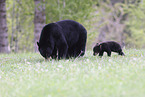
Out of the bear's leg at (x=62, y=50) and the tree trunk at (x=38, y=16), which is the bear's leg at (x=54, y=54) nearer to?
the bear's leg at (x=62, y=50)

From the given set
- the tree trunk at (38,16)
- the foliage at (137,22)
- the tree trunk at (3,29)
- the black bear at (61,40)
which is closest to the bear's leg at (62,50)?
the black bear at (61,40)

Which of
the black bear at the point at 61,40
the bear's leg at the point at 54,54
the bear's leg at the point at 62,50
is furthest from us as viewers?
the bear's leg at the point at 54,54

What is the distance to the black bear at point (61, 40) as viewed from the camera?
27.1ft

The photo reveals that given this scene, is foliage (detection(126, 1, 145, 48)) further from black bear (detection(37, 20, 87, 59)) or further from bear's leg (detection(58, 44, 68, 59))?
bear's leg (detection(58, 44, 68, 59))

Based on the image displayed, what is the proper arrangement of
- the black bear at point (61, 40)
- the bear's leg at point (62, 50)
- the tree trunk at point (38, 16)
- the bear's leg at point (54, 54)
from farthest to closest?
the tree trunk at point (38, 16), the bear's leg at point (54, 54), the bear's leg at point (62, 50), the black bear at point (61, 40)

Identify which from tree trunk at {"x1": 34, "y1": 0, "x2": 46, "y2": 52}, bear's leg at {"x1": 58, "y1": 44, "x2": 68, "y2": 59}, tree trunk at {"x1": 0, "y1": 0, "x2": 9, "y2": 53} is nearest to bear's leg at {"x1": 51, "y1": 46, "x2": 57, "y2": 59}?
bear's leg at {"x1": 58, "y1": 44, "x2": 68, "y2": 59}

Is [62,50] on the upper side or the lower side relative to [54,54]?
upper

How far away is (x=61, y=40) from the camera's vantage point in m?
8.43

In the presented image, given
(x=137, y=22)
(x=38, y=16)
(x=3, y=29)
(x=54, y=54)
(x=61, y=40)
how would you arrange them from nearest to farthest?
(x=61, y=40) → (x=54, y=54) → (x=38, y=16) → (x=3, y=29) → (x=137, y=22)

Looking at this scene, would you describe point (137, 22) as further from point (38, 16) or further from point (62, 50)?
point (62, 50)

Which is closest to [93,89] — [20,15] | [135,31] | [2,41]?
[2,41]

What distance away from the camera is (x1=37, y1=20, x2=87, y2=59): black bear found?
8.27m

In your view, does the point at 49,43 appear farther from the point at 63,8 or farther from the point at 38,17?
the point at 63,8

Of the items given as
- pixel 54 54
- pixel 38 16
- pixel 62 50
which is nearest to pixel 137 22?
pixel 38 16
